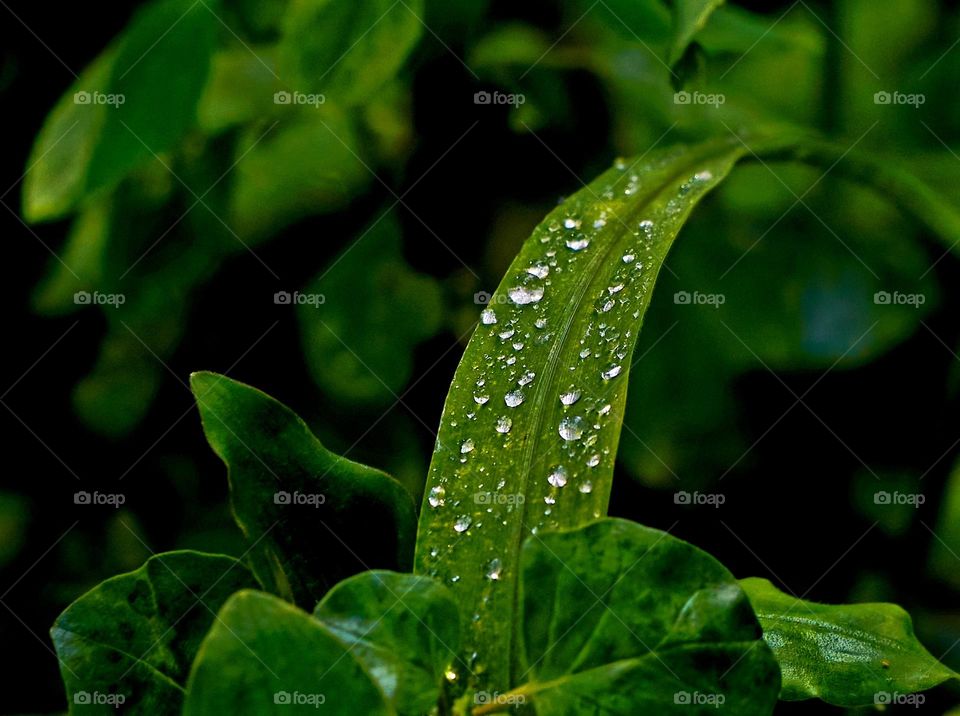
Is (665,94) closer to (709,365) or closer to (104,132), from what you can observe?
(709,365)

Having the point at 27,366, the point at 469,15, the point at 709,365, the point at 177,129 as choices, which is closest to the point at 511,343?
the point at 177,129
